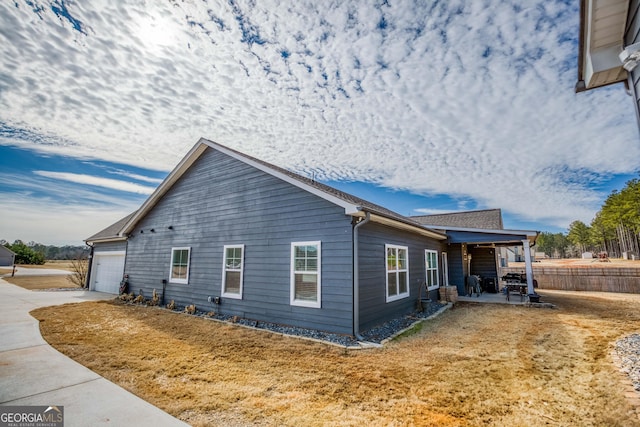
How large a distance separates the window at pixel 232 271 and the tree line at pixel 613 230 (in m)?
34.5

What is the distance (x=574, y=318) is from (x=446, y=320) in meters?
3.86

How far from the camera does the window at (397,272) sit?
8.00 m

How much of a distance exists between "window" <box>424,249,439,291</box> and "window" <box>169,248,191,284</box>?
29.0 ft

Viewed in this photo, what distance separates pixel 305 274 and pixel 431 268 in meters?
6.82

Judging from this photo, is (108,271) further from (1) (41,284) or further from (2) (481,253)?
(2) (481,253)

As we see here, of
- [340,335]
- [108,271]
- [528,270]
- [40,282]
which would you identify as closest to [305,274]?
[340,335]

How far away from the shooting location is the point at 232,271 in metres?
8.44

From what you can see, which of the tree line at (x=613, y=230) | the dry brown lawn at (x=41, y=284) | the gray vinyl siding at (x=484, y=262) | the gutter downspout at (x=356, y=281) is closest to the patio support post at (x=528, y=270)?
the gray vinyl siding at (x=484, y=262)

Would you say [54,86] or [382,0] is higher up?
[382,0]

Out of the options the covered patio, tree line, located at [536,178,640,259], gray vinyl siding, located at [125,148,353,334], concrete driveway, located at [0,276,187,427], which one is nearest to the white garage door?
gray vinyl siding, located at [125,148,353,334]

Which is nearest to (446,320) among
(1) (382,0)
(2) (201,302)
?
(2) (201,302)

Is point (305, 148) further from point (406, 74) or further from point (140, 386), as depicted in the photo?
point (140, 386)

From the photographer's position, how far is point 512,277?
546 inches

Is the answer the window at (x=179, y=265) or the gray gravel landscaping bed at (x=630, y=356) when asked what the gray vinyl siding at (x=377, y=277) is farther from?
the window at (x=179, y=265)
